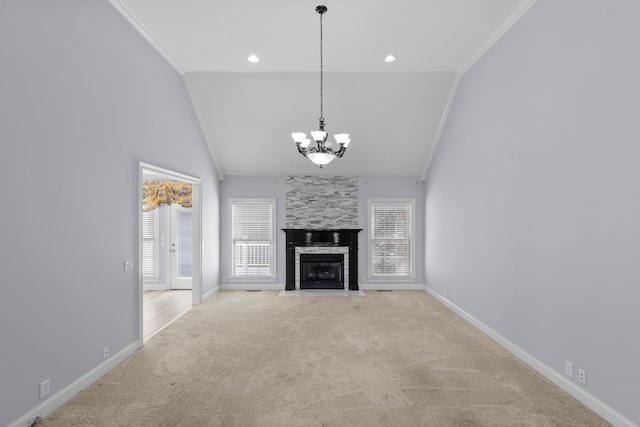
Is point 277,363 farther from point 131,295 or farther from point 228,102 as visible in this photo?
point 228,102

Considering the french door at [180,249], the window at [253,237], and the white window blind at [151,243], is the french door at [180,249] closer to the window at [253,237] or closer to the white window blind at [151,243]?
the white window blind at [151,243]

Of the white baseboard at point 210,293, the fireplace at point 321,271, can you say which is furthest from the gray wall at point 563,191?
the white baseboard at point 210,293

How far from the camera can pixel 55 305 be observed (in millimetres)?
2650

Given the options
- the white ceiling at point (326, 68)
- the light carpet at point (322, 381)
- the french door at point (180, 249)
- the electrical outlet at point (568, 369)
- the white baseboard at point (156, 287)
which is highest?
the white ceiling at point (326, 68)

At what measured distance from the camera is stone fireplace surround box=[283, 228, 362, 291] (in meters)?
7.12

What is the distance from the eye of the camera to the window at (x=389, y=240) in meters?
7.24

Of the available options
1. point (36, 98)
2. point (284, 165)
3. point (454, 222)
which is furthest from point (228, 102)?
point (454, 222)

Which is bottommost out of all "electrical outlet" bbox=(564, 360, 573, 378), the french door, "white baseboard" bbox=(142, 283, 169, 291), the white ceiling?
"white baseboard" bbox=(142, 283, 169, 291)

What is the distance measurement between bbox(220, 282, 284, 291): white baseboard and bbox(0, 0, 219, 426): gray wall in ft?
10.9

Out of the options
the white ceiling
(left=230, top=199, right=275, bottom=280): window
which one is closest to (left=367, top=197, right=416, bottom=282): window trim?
the white ceiling

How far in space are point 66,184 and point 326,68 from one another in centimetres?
368

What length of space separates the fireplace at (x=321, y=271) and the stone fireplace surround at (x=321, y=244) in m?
0.12

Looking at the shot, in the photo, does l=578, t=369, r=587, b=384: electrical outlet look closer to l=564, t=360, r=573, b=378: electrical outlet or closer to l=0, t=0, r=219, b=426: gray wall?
l=564, t=360, r=573, b=378: electrical outlet

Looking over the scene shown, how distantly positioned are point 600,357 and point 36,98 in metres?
4.92
